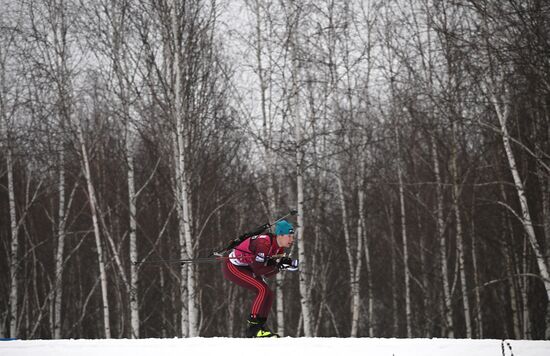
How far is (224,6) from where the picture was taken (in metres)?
13.4

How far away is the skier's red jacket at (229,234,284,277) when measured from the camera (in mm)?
7375

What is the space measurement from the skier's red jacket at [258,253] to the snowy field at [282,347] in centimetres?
110

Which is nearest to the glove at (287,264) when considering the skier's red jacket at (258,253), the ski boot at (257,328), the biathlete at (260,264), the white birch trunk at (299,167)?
the biathlete at (260,264)

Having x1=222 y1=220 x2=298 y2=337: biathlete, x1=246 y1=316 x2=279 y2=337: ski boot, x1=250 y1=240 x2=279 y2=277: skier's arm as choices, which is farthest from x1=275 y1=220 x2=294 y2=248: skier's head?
x1=246 y1=316 x2=279 y2=337: ski boot

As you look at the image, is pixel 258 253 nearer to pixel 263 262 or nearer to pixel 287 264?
pixel 263 262

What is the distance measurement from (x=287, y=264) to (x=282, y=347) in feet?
5.15

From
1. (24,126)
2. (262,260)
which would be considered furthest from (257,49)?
(262,260)

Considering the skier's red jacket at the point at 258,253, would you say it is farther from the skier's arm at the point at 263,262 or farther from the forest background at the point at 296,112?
the forest background at the point at 296,112

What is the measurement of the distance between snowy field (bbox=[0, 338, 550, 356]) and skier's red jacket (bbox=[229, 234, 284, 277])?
1098 mm

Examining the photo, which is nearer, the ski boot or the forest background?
the ski boot

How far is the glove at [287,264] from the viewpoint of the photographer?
7.36 m

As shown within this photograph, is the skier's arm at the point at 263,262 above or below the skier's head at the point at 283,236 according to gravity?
below

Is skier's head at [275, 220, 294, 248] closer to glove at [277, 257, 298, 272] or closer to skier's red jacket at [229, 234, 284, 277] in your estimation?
skier's red jacket at [229, 234, 284, 277]

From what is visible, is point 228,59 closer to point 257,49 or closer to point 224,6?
point 257,49
